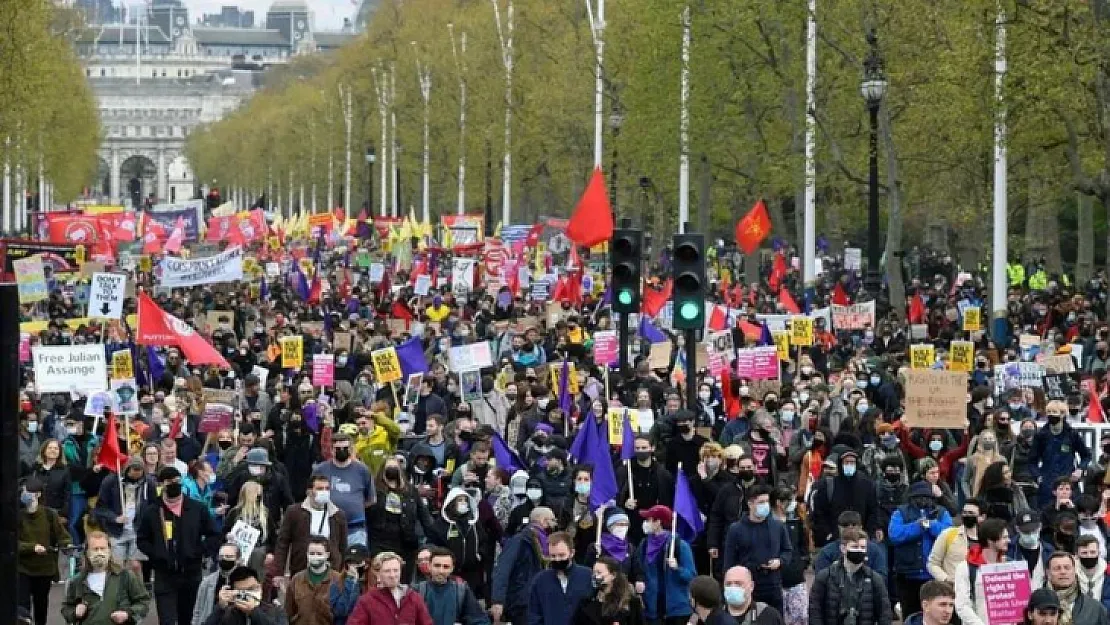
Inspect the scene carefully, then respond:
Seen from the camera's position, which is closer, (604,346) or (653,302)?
(604,346)

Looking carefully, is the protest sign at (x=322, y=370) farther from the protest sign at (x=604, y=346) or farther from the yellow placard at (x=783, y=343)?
the yellow placard at (x=783, y=343)

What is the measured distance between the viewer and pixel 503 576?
13805mm

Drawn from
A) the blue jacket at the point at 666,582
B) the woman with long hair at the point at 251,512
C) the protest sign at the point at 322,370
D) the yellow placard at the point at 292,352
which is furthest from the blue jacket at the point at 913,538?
the yellow placard at the point at 292,352

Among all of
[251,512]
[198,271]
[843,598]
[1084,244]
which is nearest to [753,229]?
[198,271]

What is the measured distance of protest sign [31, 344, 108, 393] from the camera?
1986cm

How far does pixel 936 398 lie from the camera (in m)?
18.5

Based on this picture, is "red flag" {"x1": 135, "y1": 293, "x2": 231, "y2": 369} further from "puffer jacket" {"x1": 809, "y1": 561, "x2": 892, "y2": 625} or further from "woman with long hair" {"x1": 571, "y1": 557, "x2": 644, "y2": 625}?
"puffer jacket" {"x1": 809, "y1": 561, "x2": 892, "y2": 625}

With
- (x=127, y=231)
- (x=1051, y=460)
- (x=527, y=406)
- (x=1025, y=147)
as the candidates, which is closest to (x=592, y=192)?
(x=1025, y=147)

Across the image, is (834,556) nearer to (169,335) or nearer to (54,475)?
(54,475)

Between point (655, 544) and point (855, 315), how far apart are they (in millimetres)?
16262

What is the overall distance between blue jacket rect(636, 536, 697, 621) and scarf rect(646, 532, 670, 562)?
2 cm

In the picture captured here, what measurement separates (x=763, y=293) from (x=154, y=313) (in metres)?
22.0

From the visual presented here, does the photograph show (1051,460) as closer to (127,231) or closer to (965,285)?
(965,285)

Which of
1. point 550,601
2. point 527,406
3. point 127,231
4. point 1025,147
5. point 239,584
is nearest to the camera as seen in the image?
point 239,584
